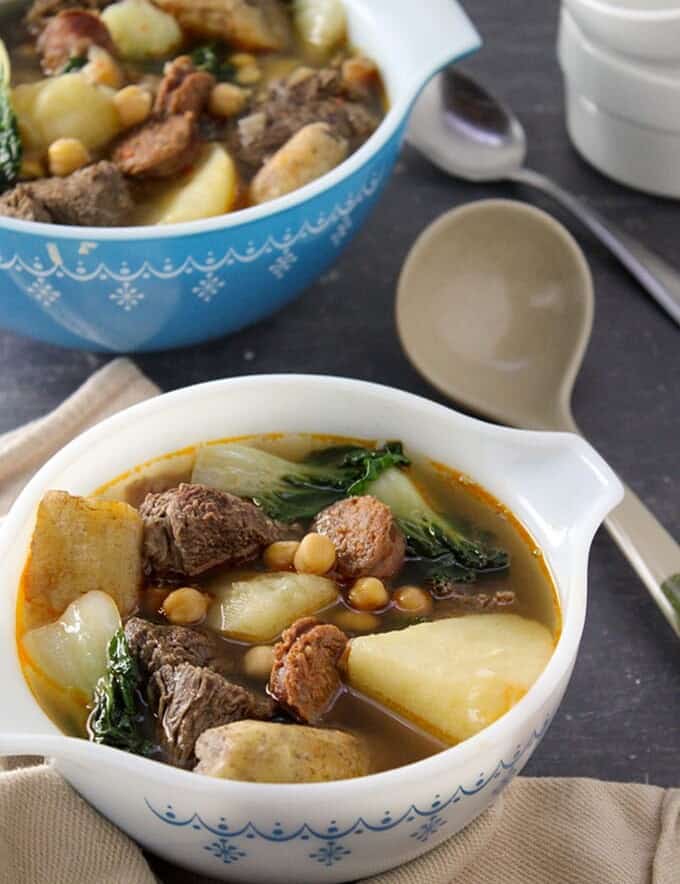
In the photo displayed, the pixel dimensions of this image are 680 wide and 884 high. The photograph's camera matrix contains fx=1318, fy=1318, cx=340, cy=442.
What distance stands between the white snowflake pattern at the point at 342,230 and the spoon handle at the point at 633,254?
2.39ft

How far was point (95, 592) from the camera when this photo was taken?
5.98ft

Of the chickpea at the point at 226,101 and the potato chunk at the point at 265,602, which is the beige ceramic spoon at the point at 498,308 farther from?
the potato chunk at the point at 265,602

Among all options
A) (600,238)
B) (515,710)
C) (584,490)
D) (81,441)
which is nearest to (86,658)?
(81,441)

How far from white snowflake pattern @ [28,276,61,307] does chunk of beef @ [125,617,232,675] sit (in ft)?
2.63

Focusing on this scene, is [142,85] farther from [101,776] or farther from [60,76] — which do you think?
[101,776]

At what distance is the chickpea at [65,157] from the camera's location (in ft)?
8.29

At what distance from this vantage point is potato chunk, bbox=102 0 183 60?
2.85 meters

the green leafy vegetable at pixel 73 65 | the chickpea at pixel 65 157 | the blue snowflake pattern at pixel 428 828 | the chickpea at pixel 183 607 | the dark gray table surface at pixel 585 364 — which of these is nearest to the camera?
the blue snowflake pattern at pixel 428 828

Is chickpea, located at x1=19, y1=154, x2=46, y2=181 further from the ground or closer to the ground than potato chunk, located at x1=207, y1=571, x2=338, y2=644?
further from the ground

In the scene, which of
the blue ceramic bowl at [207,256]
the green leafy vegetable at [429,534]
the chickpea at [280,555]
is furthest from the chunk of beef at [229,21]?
the chickpea at [280,555]

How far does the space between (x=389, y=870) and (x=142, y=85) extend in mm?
1717

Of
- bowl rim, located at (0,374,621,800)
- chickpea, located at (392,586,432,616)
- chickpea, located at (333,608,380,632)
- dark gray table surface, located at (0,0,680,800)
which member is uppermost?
bowl rim, located at (0,374,621,800)

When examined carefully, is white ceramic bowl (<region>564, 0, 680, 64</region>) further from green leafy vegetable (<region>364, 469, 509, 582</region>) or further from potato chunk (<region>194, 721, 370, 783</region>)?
potato chunk (<region>194, 721, 370, 783</region>)

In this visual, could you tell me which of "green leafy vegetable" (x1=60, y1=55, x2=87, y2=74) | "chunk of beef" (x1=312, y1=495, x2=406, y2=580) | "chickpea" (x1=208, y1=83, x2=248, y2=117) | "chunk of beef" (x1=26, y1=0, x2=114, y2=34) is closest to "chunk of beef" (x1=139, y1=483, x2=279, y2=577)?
"chunk of beef" (x1=312, y1=495, x2=406, y2=580)
